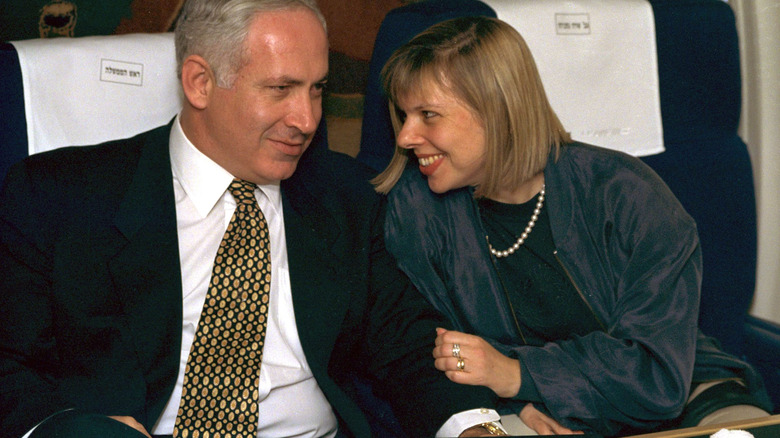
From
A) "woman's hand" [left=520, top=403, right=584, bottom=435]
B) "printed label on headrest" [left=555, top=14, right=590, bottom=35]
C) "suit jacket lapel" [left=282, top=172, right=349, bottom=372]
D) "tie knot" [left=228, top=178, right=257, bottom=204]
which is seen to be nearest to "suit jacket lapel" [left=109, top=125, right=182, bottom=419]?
"tie knot" [left=228, top=178, right=257, bottom=204]

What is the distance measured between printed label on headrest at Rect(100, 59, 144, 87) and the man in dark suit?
0.47 feet

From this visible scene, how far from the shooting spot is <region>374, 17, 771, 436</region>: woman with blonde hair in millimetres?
1568

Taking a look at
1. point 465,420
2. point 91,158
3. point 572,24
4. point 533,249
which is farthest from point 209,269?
point 572,24

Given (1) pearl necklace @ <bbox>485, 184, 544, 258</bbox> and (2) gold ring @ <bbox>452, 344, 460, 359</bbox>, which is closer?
(2) gold ring @ <bbox>452, 344, 460, 359</bbox>

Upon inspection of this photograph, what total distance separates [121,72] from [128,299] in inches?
20.2

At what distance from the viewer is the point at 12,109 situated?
5.12 ft

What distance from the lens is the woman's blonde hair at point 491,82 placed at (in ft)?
5.16

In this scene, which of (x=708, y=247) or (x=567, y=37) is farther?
(x=708, y=247)

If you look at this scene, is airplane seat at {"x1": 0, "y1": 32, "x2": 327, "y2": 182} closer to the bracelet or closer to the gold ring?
the gold ring

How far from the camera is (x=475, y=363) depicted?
60.2 inches

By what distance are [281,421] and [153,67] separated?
798 mm

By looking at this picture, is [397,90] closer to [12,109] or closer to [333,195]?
[333,195]

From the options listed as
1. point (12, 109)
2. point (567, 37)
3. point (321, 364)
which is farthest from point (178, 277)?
point (567, 37)

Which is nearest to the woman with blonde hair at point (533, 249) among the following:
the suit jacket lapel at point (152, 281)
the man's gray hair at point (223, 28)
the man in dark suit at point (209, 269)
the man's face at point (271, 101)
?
the man in dark suit at point (209, 269)
